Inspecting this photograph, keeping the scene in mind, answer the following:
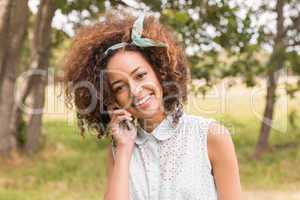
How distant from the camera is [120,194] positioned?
1.98 metres

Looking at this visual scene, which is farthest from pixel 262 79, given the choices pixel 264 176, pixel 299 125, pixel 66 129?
pixel 66 129

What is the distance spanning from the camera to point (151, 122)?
2.11 m

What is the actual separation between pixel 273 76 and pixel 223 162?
22.2 ft

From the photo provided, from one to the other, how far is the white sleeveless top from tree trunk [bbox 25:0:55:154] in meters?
5.57

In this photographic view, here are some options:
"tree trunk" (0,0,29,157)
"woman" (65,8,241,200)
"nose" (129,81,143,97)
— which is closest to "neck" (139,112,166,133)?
"woman" (65,8,241,200)

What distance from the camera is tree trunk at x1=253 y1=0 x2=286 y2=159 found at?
764 cm

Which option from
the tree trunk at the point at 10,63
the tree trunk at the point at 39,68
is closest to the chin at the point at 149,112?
the tree trunk at the point at 10,63

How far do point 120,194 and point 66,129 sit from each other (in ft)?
37.7

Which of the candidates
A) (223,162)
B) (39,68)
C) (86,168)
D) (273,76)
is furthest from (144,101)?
(39,68)

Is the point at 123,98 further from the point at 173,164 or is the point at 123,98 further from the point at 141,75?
the point at 173,164

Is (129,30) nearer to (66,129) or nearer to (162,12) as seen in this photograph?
(162,12)

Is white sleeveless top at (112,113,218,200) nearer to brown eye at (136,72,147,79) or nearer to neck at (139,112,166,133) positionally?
neck at (139,112,166,133)

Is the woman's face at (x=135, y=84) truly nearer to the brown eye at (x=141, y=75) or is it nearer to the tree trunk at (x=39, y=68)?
the brown eye at (x=141, y=75)

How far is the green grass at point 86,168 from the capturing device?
22.0 feet
